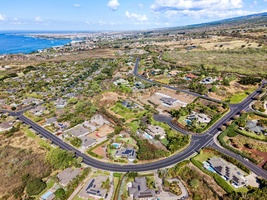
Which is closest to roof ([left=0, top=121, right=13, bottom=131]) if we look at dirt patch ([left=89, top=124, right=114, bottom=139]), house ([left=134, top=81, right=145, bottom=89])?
dirt patch ([left=89, top=124, right=114, bottom=139])

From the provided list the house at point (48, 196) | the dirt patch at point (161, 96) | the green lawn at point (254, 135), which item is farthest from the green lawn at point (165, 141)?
the house at point (48, 196)

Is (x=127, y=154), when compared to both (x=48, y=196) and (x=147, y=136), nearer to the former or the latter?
(x=147, y=136)

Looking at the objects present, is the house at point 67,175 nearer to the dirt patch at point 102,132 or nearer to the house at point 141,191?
the house at point 141,191

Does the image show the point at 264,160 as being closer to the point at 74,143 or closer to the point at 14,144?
the point at 74,143

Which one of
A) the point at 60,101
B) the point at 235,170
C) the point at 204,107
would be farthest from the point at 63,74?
the point at 235,170

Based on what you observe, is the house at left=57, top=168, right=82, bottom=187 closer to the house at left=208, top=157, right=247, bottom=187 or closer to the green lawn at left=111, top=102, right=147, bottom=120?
the green lawn at left=111, top=102, right=147, bottom=120

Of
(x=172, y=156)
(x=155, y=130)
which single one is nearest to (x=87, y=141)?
(x=155, y=130)
